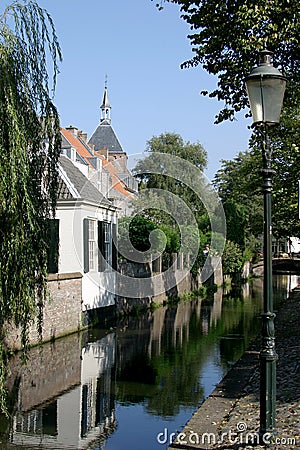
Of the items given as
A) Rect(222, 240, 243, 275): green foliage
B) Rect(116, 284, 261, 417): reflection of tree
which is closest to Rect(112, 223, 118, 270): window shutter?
Rect(116, 284, 261, 417): reflection of tree

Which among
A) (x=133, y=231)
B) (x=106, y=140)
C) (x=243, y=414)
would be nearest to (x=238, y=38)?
(x=243, y=414)

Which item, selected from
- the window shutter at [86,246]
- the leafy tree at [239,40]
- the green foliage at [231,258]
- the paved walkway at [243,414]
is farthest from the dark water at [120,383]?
the green foliage at [231,258]

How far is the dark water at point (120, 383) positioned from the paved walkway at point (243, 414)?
571 millimetres

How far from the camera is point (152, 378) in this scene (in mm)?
10703

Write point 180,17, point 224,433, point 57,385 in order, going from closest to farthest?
point 224,433 → point 57,385 → point 180,17

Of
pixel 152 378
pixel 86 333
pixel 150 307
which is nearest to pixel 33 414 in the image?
pixel 152 378

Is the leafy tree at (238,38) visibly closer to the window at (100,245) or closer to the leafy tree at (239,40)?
the leafy tree at (239,40)

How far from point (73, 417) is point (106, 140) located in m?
45.2

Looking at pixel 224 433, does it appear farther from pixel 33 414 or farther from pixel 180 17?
pixel 180 17

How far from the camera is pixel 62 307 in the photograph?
14828 millimetres

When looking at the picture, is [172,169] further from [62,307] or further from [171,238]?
[62,307]

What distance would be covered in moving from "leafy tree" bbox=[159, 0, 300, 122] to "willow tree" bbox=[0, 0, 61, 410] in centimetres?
376

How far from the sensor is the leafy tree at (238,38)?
9.40 m

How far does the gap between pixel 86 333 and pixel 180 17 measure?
30.7 ft
